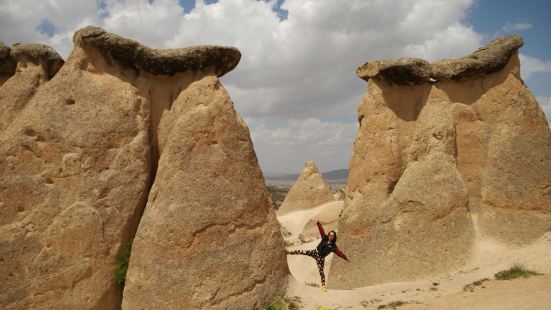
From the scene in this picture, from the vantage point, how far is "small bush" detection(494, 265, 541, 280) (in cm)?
882

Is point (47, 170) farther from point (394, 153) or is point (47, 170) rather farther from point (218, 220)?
point (394, 153)

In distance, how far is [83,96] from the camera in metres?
7.74

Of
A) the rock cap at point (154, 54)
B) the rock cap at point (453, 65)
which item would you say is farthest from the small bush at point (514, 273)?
the rock cap at point (154, 54)

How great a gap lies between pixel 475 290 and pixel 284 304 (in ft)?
12.3

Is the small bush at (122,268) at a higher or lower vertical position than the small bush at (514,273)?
higher

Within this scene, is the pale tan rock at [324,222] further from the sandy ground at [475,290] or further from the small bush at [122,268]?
the small bush at [122,268]

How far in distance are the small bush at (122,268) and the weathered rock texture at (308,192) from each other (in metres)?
17.8

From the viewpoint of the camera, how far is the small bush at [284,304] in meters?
7.80

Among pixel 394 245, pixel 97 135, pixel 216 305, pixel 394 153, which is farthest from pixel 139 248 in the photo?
pixel 394 153

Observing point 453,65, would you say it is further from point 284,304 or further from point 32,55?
point 32,55

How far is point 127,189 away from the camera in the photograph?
760 centimetres

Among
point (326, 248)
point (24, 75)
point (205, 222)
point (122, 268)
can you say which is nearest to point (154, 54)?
point (24, 75)

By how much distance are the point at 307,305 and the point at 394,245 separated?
10.4 feet

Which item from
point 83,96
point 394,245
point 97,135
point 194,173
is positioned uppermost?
A: point 83,96
